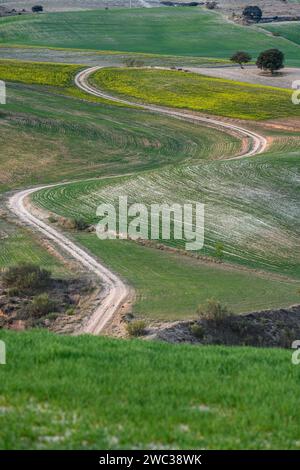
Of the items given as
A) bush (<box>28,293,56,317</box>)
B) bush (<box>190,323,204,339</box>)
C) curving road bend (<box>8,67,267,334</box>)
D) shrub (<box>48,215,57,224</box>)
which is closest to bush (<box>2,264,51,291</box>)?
bush (<box>28,293,56,317</box>)

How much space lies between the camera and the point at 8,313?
84.2 ft

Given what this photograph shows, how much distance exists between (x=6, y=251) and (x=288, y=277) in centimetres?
1091

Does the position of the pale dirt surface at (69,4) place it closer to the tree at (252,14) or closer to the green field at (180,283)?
the tree at (252,14)

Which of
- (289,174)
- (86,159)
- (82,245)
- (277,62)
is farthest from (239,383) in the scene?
(277,62)

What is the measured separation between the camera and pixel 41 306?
25.4 metres

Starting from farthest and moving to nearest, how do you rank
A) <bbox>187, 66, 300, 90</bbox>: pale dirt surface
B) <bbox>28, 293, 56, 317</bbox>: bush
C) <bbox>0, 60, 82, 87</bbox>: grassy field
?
<bbox>187, 66, 300, 90</bbox>: pale dirt surface
<bbox>0, 60, 82, 87</bbox>: grassy field
<bbox>28, 293, 56, 317</bbox>: bush

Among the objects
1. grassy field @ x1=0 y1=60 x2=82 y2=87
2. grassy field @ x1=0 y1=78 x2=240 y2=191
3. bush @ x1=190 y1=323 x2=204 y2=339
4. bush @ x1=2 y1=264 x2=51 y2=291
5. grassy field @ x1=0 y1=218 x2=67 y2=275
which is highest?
bush @ x1=190 y1=323 x2=204 y2=339

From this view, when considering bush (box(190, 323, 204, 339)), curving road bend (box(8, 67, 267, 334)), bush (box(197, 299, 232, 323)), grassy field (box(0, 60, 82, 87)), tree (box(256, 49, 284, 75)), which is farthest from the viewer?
tree (box(256, 49, 284, 75))

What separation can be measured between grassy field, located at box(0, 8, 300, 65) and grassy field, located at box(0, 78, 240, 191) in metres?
52.4

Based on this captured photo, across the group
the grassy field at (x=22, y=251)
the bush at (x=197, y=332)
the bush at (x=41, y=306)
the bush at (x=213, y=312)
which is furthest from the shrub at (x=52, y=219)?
the bush at (x=197, y=332)

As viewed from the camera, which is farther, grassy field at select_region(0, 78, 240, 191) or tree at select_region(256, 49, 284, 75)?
tree at select_region(256, 49, 284, 75)

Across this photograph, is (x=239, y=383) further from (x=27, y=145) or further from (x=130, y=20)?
(x=130, y=20)

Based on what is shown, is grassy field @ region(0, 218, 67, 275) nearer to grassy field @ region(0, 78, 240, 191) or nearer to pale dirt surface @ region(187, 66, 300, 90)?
grassy field @ region(0, 78, 240, 191)

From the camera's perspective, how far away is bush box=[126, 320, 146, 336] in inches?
889
